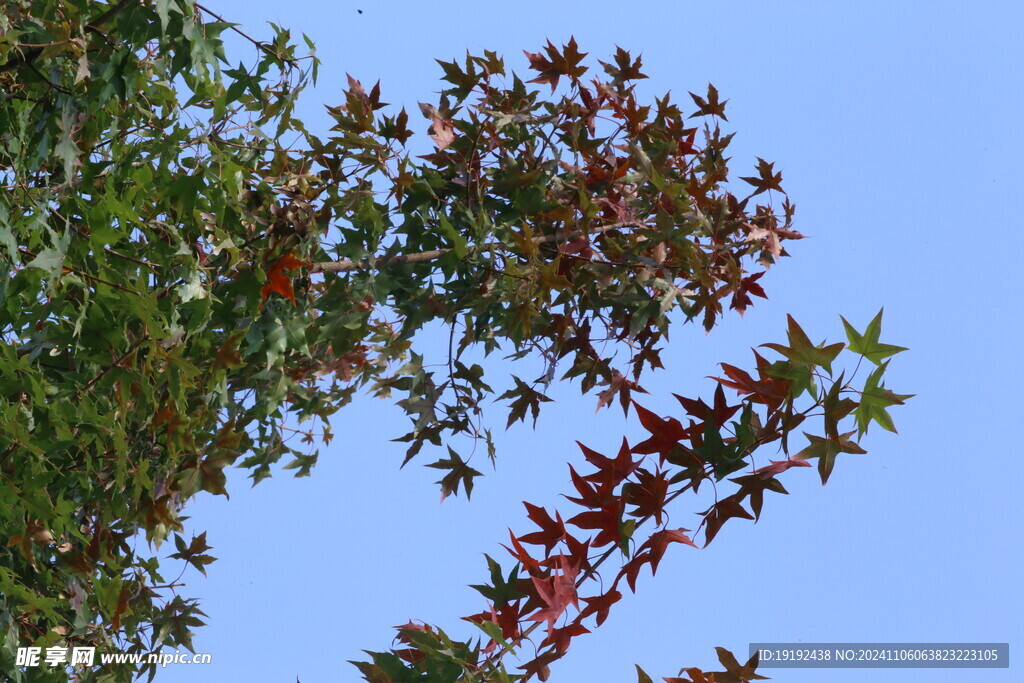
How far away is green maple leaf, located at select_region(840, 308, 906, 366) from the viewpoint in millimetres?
1225

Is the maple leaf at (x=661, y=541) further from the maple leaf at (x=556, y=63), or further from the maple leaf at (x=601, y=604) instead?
the maple leaf at (x=556, y=63)

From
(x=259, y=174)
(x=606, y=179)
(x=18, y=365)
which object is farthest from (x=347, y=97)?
(x=18, y=365)

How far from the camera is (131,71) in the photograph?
1975mm

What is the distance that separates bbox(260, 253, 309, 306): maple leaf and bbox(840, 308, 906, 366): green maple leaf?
114 centimetres

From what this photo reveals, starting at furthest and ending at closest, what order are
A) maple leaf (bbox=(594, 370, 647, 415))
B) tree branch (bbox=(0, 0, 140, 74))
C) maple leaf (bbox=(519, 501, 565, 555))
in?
maple leaf (bbox=(594, 370, 647, 415))
tree branch (bbox=(0, 0, 140, 74))
maple leaf (bbox=(519, 501, 565, 555))

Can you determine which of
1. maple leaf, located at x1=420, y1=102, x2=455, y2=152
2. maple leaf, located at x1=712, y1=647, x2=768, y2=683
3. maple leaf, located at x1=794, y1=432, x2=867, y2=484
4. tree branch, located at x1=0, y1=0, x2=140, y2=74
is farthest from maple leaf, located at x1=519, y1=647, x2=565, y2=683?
tree branch, located at x1=0, y1=0, x2=140, y2=74

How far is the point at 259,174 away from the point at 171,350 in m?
0.81

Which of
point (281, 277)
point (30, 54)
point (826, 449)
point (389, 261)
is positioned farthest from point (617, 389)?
point (30, 54)

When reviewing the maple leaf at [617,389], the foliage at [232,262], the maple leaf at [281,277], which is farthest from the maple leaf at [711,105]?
the maple leaf at [281,277]

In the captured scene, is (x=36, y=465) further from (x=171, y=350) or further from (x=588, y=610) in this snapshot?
(x=588, y=610)

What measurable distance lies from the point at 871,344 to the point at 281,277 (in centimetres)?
120

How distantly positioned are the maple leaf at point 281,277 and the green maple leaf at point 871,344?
1138 millimetres

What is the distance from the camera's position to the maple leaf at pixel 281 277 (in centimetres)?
189

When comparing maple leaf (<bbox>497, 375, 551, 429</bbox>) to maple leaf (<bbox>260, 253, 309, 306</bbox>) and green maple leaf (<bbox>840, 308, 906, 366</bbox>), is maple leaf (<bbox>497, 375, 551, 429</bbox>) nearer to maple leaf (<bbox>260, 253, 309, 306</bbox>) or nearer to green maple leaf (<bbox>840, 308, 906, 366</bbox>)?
maple leaf (<bbox>260, 253, 309, 306</bbox>)
